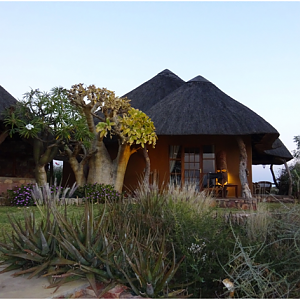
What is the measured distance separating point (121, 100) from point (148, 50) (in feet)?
10.5

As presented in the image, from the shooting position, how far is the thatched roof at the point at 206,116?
362 inches

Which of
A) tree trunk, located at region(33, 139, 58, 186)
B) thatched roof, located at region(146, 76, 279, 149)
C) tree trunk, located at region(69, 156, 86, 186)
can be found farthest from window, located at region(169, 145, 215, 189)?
tree trunk, located at region(33, 139, 58, 186)

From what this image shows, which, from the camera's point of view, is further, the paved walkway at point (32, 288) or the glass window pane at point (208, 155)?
the glass window pane at point (208, 155)

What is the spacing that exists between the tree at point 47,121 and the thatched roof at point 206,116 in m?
2.31

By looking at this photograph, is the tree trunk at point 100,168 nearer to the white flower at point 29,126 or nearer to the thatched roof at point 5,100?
the white flower at point 29,126

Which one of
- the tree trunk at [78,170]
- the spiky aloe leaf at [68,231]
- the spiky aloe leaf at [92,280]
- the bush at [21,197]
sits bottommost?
the spiky aloe leaf at [92,280]

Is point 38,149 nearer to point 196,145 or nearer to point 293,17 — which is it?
point 196,145

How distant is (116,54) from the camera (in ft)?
34.6

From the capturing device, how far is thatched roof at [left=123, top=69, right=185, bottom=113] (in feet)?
40.2

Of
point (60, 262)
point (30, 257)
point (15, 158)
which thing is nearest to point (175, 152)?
point (15, 158)

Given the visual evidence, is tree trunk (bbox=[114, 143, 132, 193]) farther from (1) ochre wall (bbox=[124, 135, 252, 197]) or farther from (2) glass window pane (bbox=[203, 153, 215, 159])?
(2) glass window pane (bbox=[203, 153, 215, 159])

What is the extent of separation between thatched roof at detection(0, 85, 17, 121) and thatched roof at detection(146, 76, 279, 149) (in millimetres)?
4323

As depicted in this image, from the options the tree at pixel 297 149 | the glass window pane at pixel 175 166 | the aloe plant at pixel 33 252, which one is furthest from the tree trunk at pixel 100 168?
the tree at pixel 297 149

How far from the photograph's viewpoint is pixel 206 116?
31.5 ft
